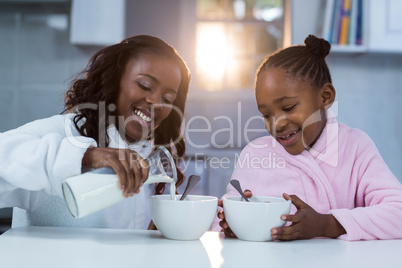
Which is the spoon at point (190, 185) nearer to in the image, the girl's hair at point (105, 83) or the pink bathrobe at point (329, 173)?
the pink bathrobe at point (329, 173)

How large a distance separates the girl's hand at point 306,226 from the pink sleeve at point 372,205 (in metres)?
0.02

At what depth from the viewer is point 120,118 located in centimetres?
109

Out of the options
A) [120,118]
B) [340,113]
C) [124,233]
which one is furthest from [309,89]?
[340,113]

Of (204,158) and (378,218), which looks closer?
(378,218)

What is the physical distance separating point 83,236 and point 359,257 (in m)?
0.47

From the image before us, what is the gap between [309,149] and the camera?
3.57 feet

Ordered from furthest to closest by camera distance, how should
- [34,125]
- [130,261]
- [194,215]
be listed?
[34,125]
[194,215]
[130,261]

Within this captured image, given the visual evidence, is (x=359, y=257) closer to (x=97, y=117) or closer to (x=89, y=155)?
(x=89, y=155)

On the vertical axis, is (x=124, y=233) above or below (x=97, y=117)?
below

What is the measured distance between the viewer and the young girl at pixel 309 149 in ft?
3.26

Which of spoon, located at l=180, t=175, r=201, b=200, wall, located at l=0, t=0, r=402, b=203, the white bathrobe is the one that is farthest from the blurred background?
spoon, located at l=180, t=175, r=201, b=200

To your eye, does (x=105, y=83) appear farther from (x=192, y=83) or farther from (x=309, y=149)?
(x=192, y=83)

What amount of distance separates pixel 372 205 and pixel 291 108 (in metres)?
0.32

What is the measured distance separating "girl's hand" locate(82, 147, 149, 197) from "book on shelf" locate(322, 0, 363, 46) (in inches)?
67.3
